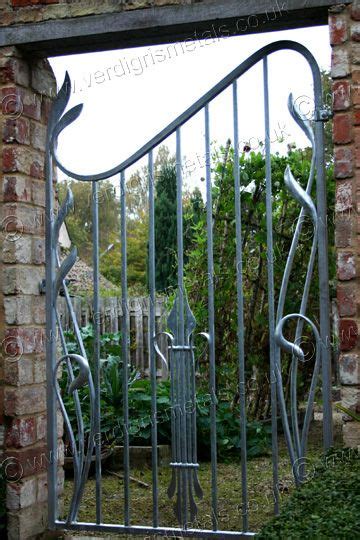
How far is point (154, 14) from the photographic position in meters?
3.41

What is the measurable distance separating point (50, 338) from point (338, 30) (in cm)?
185

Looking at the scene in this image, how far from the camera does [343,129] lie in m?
3.15

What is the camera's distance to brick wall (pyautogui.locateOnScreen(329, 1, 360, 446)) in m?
3.10

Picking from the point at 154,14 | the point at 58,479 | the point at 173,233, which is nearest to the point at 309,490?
the point at 58,479

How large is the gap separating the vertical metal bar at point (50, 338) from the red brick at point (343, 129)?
4.51 ft

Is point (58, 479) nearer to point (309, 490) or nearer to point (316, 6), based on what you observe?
point (309, 490)

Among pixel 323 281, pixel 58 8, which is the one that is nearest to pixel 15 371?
pixel 323 281

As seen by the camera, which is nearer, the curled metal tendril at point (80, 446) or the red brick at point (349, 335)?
the red brick at point (349, 335)

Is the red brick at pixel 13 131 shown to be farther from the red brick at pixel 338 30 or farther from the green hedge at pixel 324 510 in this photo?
the green hedge at pixel 324 510

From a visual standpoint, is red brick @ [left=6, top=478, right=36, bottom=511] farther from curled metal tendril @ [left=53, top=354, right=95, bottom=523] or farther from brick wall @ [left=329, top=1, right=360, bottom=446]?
brick wall @ [left=329, top=1, right=360, bottom=446]

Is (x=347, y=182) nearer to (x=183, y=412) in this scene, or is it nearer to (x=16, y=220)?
(x=183, y=412)

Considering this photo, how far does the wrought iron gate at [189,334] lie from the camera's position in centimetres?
334

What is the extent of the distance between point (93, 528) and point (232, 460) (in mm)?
2021

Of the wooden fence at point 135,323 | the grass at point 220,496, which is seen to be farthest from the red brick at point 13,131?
the wooden fence at point 135,323
